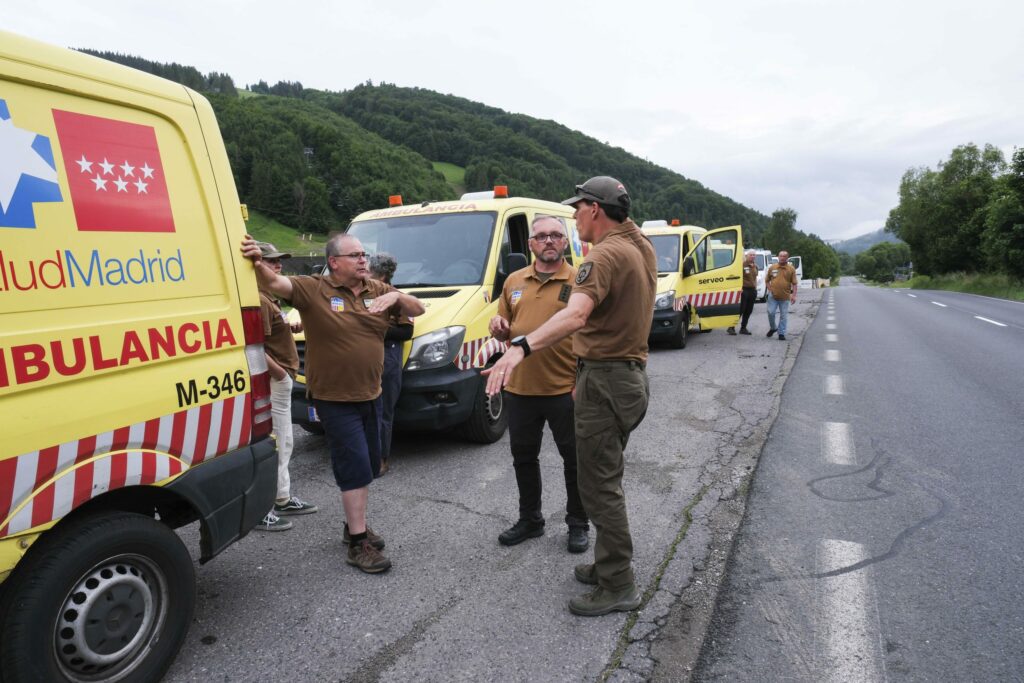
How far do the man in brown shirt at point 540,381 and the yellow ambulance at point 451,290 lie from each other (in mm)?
1393

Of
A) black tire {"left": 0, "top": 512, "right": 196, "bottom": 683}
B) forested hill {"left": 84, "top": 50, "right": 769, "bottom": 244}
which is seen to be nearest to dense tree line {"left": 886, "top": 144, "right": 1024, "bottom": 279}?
forested hill {"left": 84, "top": 50, "right": 769, "bottom": 244}

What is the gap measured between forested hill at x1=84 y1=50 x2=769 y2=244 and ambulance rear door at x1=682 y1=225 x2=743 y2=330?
39628 millimetres

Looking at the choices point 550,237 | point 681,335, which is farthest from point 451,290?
point 681,335

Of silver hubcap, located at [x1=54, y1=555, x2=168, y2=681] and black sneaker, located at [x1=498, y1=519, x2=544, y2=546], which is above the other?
silver hubcap, located at [x1=54, y1=555, x2=168, y2=681]

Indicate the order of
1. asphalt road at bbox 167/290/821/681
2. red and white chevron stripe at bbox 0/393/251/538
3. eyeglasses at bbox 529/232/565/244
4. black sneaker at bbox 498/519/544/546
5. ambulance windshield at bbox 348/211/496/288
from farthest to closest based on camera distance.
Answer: ambulance windshield at bbox 348/211/496/288 < black sneaker at bbox 498/519/544/546 < eyeglasses at bbox 529/232/565/244 < asphalt road at bbox 167/290/821/681 < red and white chevron stripe at bbox 0/393/251/538

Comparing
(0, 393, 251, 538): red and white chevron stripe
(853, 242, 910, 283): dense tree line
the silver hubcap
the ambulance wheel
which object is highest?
(0, 393, 251, 538): red and white chevron stripe

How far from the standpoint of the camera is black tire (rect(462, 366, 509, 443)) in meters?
5.42

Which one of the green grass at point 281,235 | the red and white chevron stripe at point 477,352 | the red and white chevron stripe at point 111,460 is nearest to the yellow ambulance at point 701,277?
the red and white chevron stripe at point 477,352

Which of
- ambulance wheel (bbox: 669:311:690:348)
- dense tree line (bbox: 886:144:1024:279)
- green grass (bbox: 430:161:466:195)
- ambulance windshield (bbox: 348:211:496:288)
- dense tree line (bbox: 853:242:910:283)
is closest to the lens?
ambulance windshield (bbox: 348:211:496:288)

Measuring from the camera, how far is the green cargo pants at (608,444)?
2922 millimetres

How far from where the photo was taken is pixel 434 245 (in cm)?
587

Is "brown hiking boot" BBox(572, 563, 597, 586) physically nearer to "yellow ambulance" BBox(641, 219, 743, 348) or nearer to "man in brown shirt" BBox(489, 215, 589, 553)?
"man in brown shirt" BBox(489, 215, 589, 553)

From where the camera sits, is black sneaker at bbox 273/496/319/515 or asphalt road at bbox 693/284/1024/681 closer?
asphalt road at bbox 693/284/1024/681

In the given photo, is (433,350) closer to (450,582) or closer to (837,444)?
(450,582)
